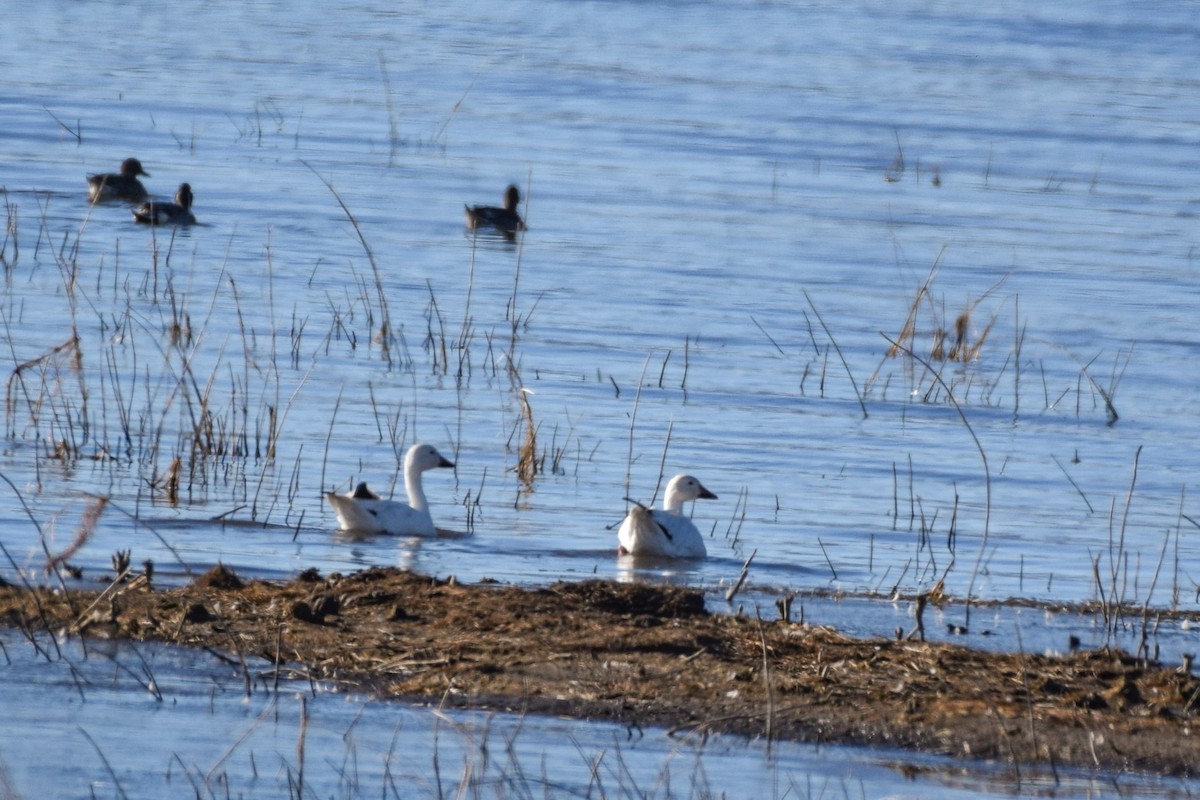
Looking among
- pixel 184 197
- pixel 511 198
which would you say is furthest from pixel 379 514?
pixel 511 198

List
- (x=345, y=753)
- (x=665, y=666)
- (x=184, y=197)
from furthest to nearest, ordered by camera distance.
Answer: (x=184, y=197) → (x=665, y=666) → (x=345, y=753)

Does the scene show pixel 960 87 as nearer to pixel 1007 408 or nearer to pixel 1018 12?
pixel 1018 12

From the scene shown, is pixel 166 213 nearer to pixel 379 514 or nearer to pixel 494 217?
pixel 494 217

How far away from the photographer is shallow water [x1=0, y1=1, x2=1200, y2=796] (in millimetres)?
11359

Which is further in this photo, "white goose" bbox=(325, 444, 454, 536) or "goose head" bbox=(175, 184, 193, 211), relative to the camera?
"goose head" bbox=(175, 184, 193, 211)

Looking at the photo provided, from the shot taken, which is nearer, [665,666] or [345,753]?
[345,753]

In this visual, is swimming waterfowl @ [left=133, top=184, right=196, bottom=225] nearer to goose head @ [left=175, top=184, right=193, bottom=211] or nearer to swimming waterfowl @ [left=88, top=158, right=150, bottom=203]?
goose head @ [left=175, top=184, right=193, bottom=211]

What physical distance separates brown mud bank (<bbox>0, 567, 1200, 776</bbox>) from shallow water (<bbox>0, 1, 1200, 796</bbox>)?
0.50 meters

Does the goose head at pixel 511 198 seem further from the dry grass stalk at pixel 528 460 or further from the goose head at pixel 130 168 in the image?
the dry grass stalk at pixel 528 460

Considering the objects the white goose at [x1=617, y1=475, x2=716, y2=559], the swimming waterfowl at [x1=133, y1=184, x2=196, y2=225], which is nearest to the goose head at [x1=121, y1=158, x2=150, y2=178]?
the swimming waterfowl at [x1=133, y1=184, x2=196, y2=225]

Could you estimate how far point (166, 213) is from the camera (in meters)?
21.3

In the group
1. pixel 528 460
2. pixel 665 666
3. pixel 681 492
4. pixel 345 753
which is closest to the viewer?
pixel 345 753

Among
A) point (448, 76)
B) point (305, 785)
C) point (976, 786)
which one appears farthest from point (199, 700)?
point (448, 76)

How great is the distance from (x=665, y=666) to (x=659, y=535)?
331 cm
